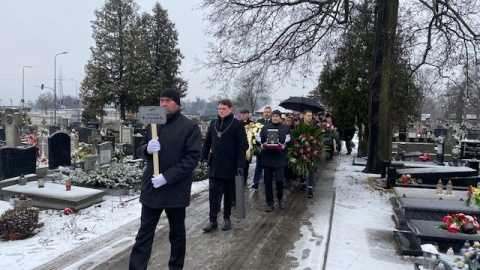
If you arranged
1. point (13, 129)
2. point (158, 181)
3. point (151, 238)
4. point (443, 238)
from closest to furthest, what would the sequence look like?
point (158, 181) → point (151, 238) → point (443, 238) → point (13, 129)

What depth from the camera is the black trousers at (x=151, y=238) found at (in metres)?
4.11

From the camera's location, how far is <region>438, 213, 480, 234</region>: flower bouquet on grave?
5.62m

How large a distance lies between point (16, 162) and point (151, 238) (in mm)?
7151

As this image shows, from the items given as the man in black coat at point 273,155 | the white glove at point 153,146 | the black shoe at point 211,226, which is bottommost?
the black shoe at point 211,226

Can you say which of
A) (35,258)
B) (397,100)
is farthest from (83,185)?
(397,100)

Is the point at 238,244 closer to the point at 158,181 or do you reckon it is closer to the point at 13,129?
the point at 158,181

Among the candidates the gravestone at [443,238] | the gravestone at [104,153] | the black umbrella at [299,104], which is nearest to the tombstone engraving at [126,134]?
the gravestone at [104,153]

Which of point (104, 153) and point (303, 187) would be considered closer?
point (303, 187)

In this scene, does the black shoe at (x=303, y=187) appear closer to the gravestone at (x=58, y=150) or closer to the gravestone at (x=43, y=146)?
the gravestone at (x=58, y=150)

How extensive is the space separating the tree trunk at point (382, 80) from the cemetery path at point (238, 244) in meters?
5.10

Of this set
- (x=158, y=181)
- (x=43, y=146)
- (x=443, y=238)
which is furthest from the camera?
(x=43, y=146)

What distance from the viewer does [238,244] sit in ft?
18.2

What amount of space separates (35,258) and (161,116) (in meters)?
2.81

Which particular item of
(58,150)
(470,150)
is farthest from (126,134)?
(470,150)
